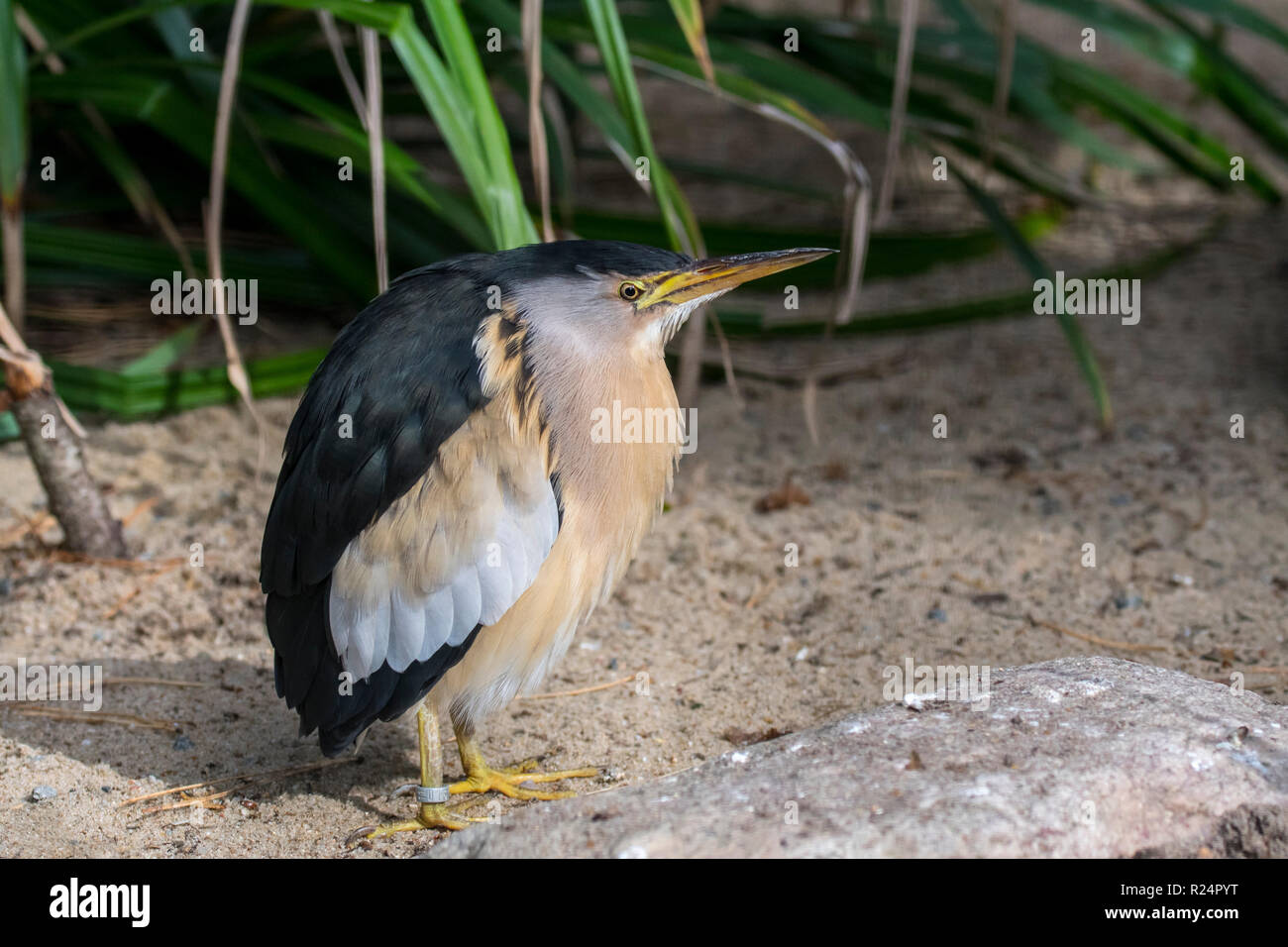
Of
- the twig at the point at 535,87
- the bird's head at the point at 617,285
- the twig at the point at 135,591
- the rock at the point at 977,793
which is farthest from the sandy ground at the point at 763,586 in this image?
the twig at the point at 535,87

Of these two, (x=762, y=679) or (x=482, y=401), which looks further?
(x=762, y=679)

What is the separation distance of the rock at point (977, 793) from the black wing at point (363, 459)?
17.9 inches

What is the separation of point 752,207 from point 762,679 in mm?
3770

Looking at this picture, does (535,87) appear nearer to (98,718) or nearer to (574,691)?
(574,691)

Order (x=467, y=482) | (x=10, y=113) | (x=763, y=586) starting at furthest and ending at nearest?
(x=763, y=586) → (x=10, y=113) → (x=467, y=482)

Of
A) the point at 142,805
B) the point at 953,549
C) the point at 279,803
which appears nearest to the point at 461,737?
the point at 279,803

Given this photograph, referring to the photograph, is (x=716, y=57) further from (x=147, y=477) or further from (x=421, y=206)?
(x=147, y=477)

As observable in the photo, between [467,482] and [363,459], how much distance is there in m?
0.21

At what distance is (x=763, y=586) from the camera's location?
3746 millimetres

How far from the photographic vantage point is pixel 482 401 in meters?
2.59

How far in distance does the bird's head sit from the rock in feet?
2.90

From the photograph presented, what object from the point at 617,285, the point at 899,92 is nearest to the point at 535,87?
the point at 617,285

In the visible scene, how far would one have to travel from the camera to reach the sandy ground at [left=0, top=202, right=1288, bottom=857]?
2.99 meters

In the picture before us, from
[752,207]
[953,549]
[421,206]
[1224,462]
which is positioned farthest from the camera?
[752,207]
